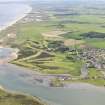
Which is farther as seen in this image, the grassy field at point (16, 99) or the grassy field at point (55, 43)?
the grassy field at point (55, 43)

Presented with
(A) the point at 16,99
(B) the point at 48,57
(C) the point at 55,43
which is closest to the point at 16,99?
(A) the point at 16,99

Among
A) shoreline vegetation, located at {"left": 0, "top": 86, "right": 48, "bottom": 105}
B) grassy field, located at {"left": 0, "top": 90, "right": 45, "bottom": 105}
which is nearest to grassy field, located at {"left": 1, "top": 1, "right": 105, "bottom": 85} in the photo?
shoreline vegetation, located at {"left": 0, "top": 86, "right": 48, "bottom": 105}

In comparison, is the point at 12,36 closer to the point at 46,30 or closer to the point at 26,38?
the point at 26,38

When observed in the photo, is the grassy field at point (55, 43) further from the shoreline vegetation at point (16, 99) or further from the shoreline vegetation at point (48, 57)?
the shoreline vegetation at point (16, 99)

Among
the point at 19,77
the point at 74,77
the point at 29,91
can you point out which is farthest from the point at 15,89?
the point at 74,77

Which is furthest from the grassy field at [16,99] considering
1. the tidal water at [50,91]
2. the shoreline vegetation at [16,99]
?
the tidal water at [50,91]

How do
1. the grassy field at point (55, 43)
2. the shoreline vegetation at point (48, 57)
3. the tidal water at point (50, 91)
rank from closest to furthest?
the tidal water at point (50, 91)
the shoreline vegetation at point (48, 57)
the grassy field at point (55, 43)

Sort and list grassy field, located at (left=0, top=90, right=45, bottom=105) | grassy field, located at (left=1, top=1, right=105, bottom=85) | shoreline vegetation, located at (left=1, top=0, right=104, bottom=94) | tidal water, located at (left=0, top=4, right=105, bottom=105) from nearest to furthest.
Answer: grassy field, located at (left=0, top=90, right=45, bottom=105) → tidal water, located at (left=0, top=4, right=105, bottom=105) → shoreline vegetation, located at (left=1, top=0, right=104, bottom=94) → grassy field, located at (left=1, top=1, right=105, bottom=85)

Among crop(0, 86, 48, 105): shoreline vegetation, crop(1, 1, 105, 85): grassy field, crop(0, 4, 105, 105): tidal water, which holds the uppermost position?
crop(0, 86, 48, 105): shoreline vegetation

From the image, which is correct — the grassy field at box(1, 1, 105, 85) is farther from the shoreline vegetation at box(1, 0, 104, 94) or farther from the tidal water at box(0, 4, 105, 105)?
the tidal water at box(0, 4, 105, 105)

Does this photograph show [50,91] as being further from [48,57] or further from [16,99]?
[48,57]

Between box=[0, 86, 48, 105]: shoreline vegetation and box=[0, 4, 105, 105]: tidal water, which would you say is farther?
box=[0, 4, 105, 105]: tidal water
